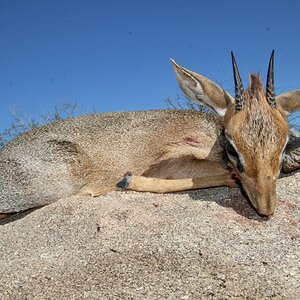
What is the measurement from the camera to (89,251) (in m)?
4.97

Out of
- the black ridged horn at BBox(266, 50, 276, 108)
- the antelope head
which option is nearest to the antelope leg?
the antelope head

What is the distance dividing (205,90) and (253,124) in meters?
1.27

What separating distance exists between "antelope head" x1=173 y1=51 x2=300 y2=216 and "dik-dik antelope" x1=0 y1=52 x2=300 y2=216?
18 mm

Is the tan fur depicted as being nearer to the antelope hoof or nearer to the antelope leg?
the antelope leg

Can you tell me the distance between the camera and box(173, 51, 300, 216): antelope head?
5305 millimetres

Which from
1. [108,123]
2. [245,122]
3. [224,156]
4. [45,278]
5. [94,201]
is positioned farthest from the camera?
[108,123]

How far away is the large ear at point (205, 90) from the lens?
21.7 ft

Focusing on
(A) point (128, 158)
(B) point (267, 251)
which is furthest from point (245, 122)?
(A) point (128, 158)

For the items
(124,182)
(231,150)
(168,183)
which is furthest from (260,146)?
(124,182)

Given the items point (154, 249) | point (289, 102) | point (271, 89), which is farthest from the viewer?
point (289, 102)

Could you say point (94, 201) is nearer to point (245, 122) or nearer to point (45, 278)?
point (45, 278)

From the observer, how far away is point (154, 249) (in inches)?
186

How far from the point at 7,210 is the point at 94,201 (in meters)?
1.49

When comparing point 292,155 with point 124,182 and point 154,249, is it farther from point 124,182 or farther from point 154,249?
point 154,249
